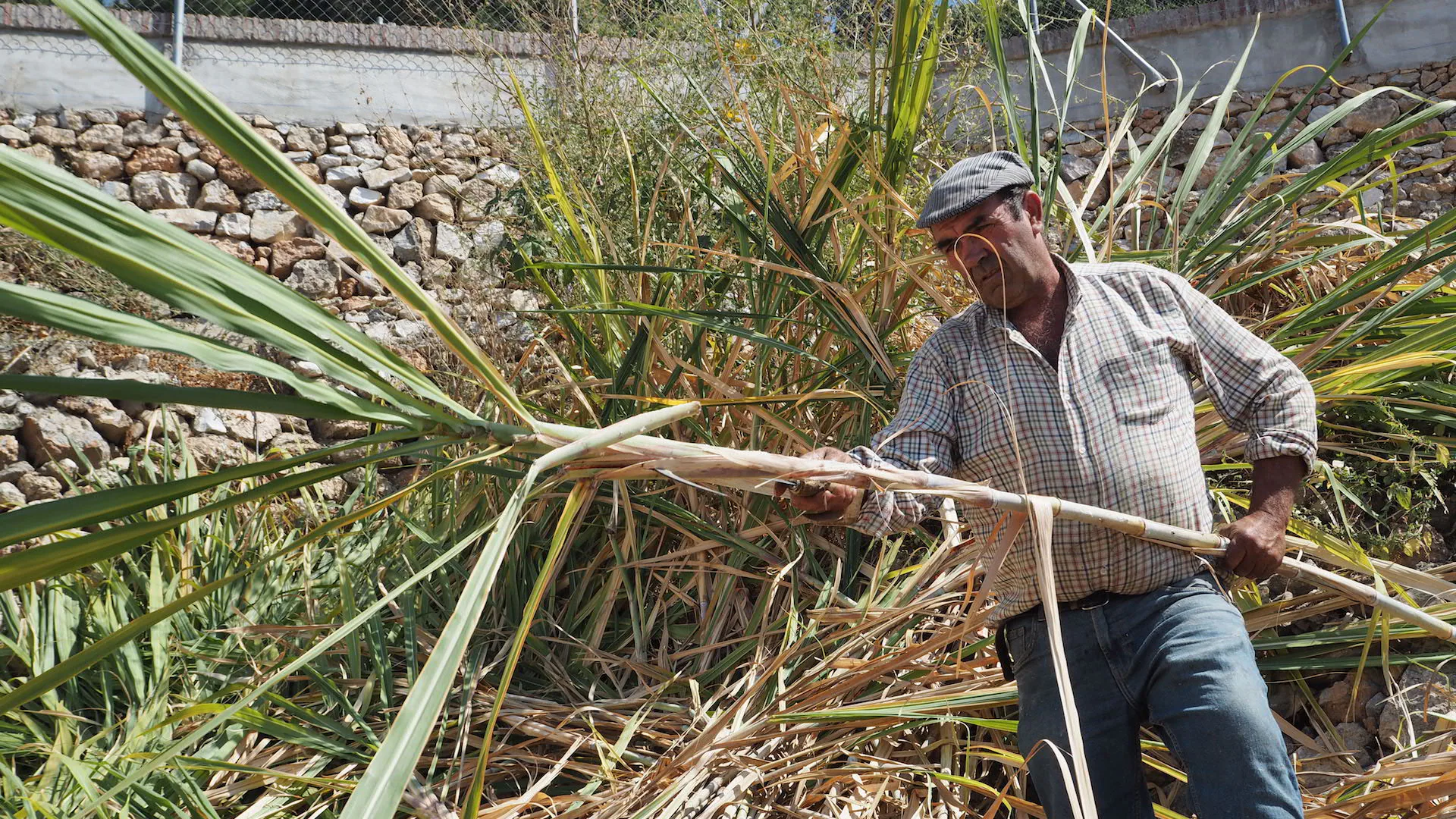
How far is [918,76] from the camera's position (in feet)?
7.80

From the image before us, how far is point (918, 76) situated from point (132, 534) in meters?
1.98

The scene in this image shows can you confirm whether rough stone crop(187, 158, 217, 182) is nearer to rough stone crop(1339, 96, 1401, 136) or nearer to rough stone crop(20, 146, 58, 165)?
rough stone crop(20, 146, 58, 165)

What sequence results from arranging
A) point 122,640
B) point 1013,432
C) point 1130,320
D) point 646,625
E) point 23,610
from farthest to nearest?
point 23,610 < point 646,625 < point 1130,320 < point 1013,432 < point 122,640

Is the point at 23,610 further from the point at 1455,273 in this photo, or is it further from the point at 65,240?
Answer: the point at 1455,273

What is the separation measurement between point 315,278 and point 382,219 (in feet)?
1.49

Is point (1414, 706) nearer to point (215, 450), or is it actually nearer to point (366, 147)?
point (215, 450)

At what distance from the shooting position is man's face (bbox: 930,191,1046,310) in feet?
5.55

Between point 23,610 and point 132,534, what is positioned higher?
point 132,534

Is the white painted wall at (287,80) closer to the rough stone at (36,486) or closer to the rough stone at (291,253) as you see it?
the rough stone at (291,253)

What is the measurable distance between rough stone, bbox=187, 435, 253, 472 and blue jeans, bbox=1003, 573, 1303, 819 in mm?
3446

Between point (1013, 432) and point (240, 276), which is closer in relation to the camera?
point (240, 276)

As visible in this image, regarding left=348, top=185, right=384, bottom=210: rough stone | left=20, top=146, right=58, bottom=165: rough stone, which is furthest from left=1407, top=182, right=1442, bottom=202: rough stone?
left=20, top=146, right=58, bottom=165: rough stone

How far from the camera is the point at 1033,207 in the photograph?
5.93 feet

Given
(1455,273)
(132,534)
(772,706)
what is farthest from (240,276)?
(1455,273)
